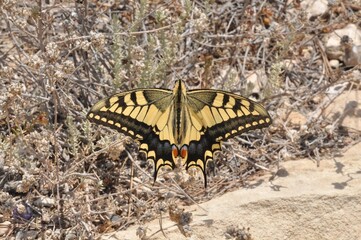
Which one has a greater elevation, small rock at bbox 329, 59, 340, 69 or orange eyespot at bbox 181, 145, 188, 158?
small rock at bbox 329, 59, 340, 69

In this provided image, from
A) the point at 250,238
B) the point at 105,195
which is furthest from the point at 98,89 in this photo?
the point at 250,238

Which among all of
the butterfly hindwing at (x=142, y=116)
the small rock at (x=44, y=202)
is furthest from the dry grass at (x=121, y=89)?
the butterfly hindwing at (x=142, y=116)

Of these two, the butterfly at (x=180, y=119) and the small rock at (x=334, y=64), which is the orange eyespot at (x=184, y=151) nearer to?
the butterfly at (x=180, y=119)

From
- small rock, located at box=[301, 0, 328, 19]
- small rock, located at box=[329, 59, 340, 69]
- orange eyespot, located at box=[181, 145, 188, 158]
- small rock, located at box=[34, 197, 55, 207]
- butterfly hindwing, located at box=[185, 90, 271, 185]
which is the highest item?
small rock, located at box=[301, 0, 328, 19]

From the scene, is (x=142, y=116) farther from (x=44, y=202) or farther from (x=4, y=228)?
(x=4, y=228)

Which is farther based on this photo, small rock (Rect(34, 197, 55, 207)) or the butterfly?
small rock (Rect(34, 197, 55, 207))

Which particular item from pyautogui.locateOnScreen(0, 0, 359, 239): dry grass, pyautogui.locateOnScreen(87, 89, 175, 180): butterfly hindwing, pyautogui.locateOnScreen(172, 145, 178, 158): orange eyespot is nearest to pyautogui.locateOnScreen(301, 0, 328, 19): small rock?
pyautogui.locateOnScreen(0, 0, 359, 239): dry grass

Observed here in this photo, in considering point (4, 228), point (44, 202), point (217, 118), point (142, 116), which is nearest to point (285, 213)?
point (217, 118)

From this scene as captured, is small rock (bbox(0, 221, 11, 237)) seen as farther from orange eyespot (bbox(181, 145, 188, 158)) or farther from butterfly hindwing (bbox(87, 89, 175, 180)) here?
orange eyespot (bbox(181, 145, 188, 158))

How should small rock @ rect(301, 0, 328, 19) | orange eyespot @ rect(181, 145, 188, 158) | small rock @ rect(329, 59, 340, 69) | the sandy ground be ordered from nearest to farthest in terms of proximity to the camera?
the sandy ground → orange eyespot @ rect(181, 145, 188, 158) → small rock @ rect(329, 59, 340, 69) → small rock @ rect(301, 0, 328, 19)
